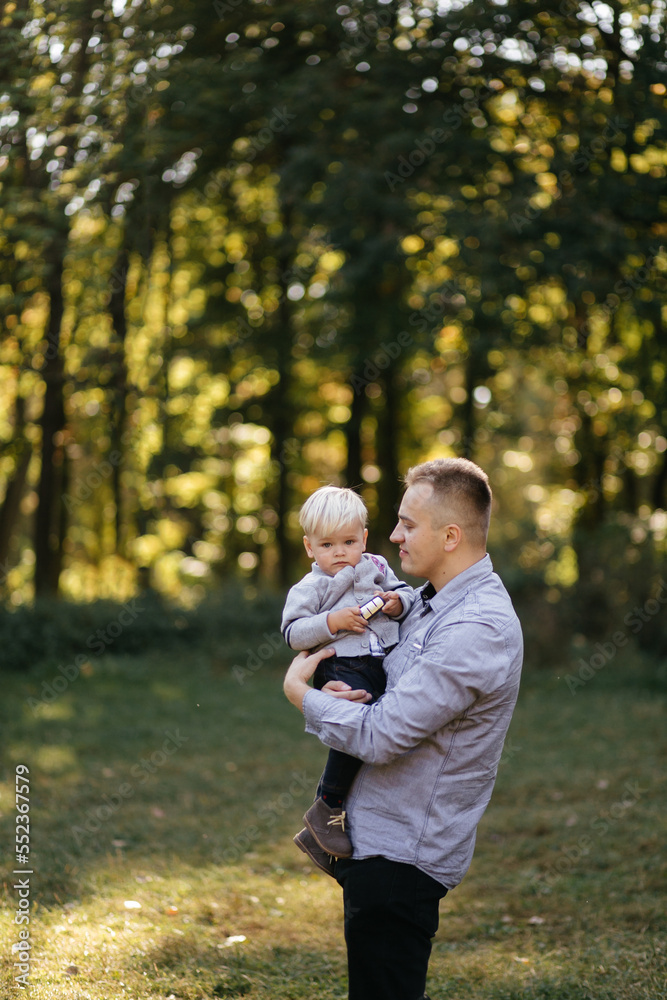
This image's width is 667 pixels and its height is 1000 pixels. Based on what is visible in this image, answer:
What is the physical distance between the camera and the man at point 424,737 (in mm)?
2574

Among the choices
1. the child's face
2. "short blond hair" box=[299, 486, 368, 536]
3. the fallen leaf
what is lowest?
the fallen leaf

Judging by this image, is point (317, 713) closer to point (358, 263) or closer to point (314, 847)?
point (314, 847)

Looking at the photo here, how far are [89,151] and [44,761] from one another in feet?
20.5

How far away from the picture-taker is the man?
2.57 m

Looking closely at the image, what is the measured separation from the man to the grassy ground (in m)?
1.91

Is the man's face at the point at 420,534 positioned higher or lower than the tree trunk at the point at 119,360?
higher

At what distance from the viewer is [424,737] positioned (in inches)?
101

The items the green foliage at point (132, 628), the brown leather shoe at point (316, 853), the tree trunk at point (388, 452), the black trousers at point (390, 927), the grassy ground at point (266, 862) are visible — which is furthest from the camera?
the tree trunk at point (388, 452)

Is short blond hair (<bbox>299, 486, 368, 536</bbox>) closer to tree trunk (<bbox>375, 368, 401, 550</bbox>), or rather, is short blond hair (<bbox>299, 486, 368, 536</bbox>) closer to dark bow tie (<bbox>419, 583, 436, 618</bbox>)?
dark bow tie (<bbox>419, 583, 436, 618</bbox>)

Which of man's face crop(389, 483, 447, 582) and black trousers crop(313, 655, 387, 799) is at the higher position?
man's face crop(389, 483, 447, 582)

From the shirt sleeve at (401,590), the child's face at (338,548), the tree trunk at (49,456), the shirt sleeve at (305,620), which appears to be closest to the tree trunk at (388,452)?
the tree trunk at (49,456)

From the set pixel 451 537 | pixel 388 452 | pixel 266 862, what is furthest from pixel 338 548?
pixel 388 452

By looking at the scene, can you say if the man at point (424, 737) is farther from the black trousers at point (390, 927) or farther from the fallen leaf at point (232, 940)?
the fallen leaf at point (232, 940)

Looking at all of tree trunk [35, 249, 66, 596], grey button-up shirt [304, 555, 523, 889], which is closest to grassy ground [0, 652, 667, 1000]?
grey button-up shirt [304, 555, 523, 889]
